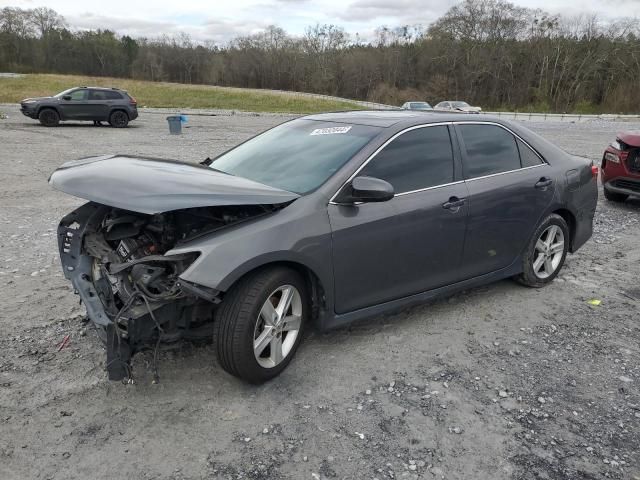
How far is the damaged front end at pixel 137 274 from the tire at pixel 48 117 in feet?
62.0

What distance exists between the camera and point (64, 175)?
3.30 m

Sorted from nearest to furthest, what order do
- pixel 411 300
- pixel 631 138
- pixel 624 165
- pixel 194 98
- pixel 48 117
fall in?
1. pixel 411 300
2. pixel 631 138
3. pixel 624 165
4. pixel 48 117
5. pixel 194 98

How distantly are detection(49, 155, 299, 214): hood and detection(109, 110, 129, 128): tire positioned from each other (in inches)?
736

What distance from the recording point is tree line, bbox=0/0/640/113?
202ft

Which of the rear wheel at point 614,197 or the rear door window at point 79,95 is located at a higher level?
the rear door window at point 79,95

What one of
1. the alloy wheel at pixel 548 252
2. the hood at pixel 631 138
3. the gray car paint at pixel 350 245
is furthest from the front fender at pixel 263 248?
the hood at pixel 631 138

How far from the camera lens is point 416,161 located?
12.4 ft

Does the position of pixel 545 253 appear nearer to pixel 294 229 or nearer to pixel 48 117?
pixel 294 229

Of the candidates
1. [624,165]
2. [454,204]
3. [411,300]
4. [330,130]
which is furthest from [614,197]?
[330,130]

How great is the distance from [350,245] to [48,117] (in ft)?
66.2

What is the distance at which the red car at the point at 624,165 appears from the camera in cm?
766

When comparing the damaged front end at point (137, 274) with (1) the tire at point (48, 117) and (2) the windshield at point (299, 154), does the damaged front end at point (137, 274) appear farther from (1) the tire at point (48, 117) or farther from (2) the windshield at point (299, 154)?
(1) the tire at point (48, 117)

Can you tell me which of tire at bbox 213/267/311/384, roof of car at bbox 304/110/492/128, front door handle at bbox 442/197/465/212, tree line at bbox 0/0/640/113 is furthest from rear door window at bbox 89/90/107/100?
tree line at bbox 0/0/640/113

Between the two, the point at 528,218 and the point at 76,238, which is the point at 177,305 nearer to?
the point at 76,238
